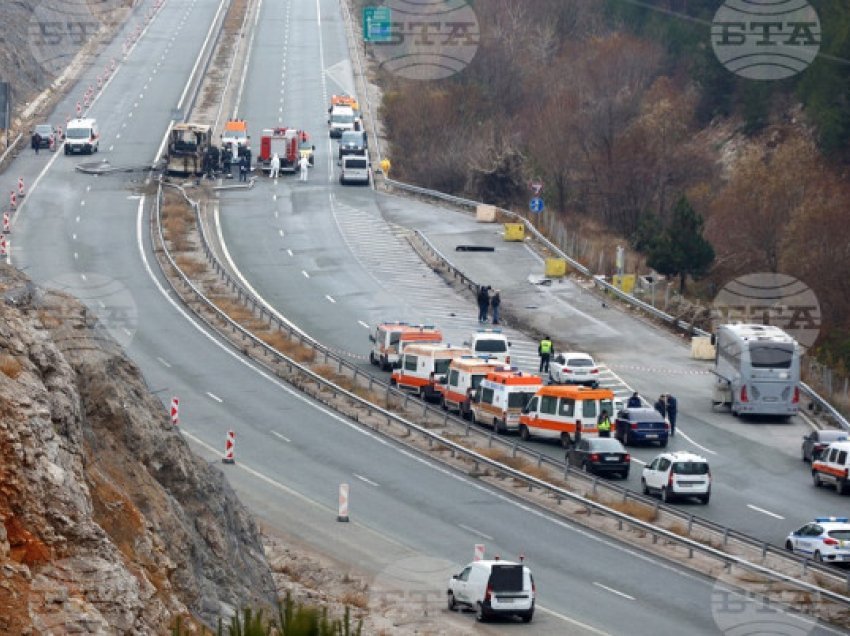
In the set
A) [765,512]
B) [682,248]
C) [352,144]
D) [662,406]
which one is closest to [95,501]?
[765,512]

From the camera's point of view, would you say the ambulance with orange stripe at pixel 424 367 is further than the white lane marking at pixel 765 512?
Yes

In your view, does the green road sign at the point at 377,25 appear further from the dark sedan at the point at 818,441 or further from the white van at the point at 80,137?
the dark sedan at the point at 818,441

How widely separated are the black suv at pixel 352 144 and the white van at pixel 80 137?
11.8 meters

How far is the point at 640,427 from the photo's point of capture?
1823 inches

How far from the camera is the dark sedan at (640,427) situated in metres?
46.3

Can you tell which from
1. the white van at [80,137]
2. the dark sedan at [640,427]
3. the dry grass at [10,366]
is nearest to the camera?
the dry grass at [10,366]

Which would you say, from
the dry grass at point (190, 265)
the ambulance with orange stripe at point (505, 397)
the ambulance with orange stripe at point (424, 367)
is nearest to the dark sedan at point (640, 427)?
the ambulance with orange stripe at point (505, 397)

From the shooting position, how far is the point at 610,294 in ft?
217

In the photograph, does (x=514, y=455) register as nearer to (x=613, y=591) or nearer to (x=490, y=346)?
(x=490, y=346)

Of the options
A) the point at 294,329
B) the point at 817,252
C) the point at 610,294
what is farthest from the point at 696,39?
the point at 294,329

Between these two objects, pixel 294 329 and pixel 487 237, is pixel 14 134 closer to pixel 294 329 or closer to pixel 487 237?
pixel 487 237

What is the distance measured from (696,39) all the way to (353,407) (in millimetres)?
76512

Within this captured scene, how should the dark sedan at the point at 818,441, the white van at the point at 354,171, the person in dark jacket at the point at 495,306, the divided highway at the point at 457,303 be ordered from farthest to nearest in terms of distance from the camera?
the white van at the point at 354,171, the person in dark jacket at the point at 495,306, the dark sedan at the point at 818,441, the divided highway at the point at 457,303

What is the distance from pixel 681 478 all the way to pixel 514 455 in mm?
4996
